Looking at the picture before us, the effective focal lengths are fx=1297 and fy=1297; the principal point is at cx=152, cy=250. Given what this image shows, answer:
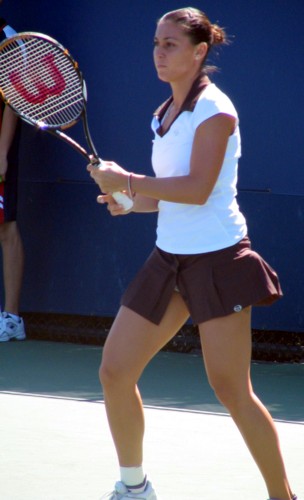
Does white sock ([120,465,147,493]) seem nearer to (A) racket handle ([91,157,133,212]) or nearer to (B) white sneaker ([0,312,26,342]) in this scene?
(A) racket handle ([91,157,133,212])

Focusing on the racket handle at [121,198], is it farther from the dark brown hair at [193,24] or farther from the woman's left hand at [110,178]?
the dark brown hair at [193,24]

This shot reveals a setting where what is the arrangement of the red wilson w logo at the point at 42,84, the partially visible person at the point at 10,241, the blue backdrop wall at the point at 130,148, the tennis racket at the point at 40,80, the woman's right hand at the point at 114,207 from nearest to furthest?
the woman's right hand at the point at 114,207 < the tennis racket at the point at 40,80 < the red wilson w logo at the point at 42,84 < the blue backdrop wall at the point at 130,148 < the partially visible person at the point at 10,241

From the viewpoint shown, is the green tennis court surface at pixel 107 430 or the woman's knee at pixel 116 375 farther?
the green tennis court surface at pixel 107 430

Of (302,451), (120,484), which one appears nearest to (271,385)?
(302,451)

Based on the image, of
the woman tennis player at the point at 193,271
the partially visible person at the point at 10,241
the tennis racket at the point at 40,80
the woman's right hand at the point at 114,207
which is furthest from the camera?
the partially visible person at the point at 10,241

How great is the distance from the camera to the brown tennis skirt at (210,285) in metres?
4.10

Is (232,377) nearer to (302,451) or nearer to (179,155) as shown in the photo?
(179,155)

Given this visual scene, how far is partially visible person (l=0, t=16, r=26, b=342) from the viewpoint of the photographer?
314 inches

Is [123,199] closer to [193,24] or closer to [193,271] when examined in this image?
[193,271]

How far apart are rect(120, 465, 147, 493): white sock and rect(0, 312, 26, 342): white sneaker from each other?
3844 millimetres

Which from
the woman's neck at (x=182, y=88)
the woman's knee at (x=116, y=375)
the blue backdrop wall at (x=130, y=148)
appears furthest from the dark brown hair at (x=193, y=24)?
the blue backdrop wall at (x=130, y=148)

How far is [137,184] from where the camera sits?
4043mm

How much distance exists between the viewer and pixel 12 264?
8.00 m

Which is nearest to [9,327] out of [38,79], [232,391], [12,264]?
[12,264]
